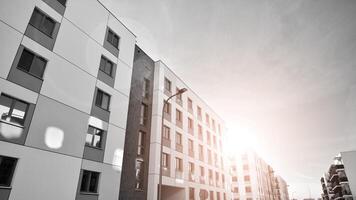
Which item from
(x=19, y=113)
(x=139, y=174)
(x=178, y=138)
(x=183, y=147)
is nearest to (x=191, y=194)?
(x=183, y=147)

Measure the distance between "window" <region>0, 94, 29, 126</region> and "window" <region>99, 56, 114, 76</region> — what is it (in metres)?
6.37

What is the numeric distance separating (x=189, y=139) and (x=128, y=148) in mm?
11706

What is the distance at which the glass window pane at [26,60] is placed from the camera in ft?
37.6

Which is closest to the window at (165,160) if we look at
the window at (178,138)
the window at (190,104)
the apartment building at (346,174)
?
the window at (178,138)

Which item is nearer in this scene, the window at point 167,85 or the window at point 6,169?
the window at point 6,169

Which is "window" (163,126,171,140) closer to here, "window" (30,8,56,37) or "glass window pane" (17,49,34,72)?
"window" (30,8,56,37)

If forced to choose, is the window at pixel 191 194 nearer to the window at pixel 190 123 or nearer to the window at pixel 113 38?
the window at pixel 190 123

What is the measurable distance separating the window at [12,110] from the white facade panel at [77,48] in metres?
3.83

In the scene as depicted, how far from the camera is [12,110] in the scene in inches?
413

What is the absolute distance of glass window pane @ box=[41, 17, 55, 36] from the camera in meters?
12.9

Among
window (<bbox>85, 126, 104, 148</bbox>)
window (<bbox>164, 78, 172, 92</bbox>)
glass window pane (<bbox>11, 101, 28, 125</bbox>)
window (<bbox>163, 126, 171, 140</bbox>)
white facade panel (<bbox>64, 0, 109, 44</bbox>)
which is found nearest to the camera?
glass window pane (<bbox>11, 101, 28, 125</bbox>)

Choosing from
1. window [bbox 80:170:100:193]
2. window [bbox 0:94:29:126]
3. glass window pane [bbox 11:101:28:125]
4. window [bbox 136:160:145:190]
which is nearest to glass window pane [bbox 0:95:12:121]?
window [bbox 0:94:29:126]

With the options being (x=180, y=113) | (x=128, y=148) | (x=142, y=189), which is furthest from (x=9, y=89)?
(x=180, y=113)

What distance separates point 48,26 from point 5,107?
5.65 meters
